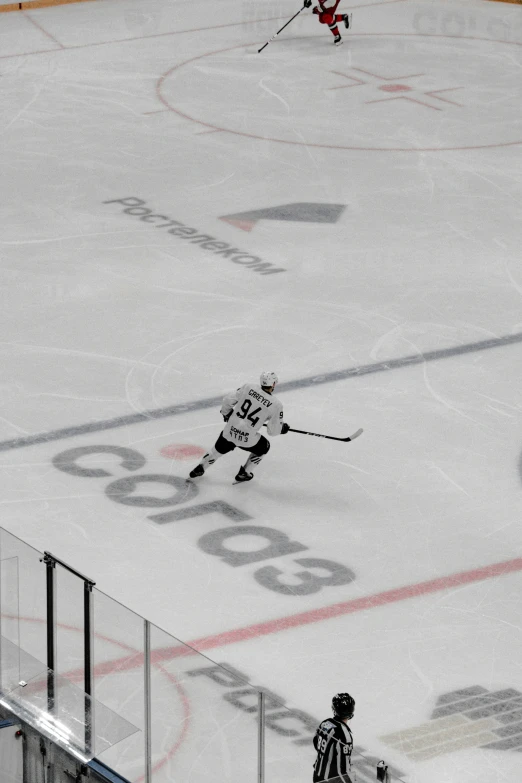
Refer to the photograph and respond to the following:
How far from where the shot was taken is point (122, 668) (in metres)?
4.94

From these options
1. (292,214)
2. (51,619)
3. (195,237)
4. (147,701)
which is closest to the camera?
(147,701)

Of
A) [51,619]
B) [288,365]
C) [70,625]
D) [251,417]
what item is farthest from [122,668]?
[288,365]

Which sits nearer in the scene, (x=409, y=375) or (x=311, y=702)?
(x=311, y=702)

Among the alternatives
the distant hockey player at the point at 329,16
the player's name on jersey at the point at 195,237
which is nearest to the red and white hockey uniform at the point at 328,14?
the distant hockey player at the point at 329,16

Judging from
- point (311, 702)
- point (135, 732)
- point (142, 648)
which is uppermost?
point (142, 648)

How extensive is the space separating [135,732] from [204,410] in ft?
13.8

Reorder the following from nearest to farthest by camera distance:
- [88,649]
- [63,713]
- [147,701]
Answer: [147,701] → [88,649] → [63,713]

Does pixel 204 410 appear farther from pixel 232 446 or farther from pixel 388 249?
pixel 388 249

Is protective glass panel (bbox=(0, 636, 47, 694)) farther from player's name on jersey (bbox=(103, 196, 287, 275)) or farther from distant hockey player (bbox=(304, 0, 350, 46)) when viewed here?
distant hockey player (bbox=(304, 0, 350, 46))

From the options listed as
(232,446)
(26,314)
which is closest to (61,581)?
(232,446)

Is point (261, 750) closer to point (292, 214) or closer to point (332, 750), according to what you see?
point (332, 750)

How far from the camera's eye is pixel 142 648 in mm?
4812

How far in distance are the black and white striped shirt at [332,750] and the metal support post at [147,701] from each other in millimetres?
555

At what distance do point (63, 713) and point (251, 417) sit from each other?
9.19ft
